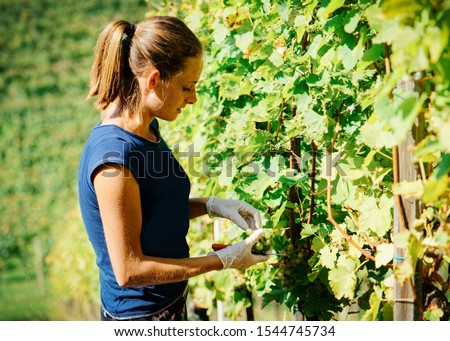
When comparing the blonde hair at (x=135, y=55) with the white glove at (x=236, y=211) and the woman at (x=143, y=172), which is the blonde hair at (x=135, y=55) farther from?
the white glove at (x=236, y=211)

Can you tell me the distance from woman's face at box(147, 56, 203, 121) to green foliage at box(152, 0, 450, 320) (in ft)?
1.07

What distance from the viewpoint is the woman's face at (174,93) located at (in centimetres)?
195

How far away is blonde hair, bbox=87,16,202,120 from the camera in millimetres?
1932

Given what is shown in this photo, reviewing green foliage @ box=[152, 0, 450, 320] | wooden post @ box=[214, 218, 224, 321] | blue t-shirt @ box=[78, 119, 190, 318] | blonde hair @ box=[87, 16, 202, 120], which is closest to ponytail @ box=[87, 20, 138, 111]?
blonde hair @ box=[87, 16, 202, 120]

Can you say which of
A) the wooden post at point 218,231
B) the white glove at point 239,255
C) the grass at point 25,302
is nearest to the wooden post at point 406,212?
the white glove at point 239,255

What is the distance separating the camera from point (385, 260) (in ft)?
5.74

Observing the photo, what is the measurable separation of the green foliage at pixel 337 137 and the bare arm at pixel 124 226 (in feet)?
1.91

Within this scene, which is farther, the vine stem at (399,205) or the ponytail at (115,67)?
the ponytail at (115,67)

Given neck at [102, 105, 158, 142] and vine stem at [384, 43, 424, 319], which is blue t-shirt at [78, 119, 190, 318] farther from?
vine stem at [384, 43, 424, 319]

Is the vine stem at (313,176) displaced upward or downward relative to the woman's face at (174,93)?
downward

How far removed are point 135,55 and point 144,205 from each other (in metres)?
0.48

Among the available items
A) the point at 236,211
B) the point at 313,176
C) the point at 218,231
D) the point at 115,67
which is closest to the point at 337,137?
the point at 313,176
